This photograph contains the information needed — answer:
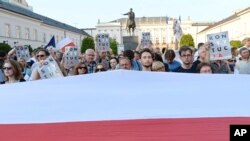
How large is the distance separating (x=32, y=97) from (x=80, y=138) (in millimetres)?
495

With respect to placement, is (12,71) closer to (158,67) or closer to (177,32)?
(158,67)

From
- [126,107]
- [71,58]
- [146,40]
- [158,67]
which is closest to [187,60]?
[158,67]

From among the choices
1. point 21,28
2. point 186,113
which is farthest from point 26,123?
point 21,28

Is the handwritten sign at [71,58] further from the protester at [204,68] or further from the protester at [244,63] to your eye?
the protester at [204,68]

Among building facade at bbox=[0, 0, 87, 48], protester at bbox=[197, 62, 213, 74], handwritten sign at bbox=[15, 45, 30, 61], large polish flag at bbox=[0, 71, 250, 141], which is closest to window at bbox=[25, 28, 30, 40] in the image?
building facade at bbox=[0, 0, 87, 48]

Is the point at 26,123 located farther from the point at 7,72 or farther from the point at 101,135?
the point at 7,72

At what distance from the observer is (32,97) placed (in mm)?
2996

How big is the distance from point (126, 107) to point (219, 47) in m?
4.43

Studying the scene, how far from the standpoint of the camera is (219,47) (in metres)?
7.02

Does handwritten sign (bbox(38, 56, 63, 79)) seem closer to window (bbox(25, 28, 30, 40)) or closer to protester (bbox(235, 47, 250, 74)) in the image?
protester (bbox(235, 47, 250, 74))

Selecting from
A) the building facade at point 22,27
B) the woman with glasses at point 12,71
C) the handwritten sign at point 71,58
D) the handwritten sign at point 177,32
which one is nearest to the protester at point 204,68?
the woman with glasses at point 12,71

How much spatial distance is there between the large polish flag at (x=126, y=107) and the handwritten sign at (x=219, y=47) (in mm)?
3716

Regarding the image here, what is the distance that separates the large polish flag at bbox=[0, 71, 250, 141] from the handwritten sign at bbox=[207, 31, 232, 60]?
3716 mm

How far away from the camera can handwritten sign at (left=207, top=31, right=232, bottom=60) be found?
6.83 metres
